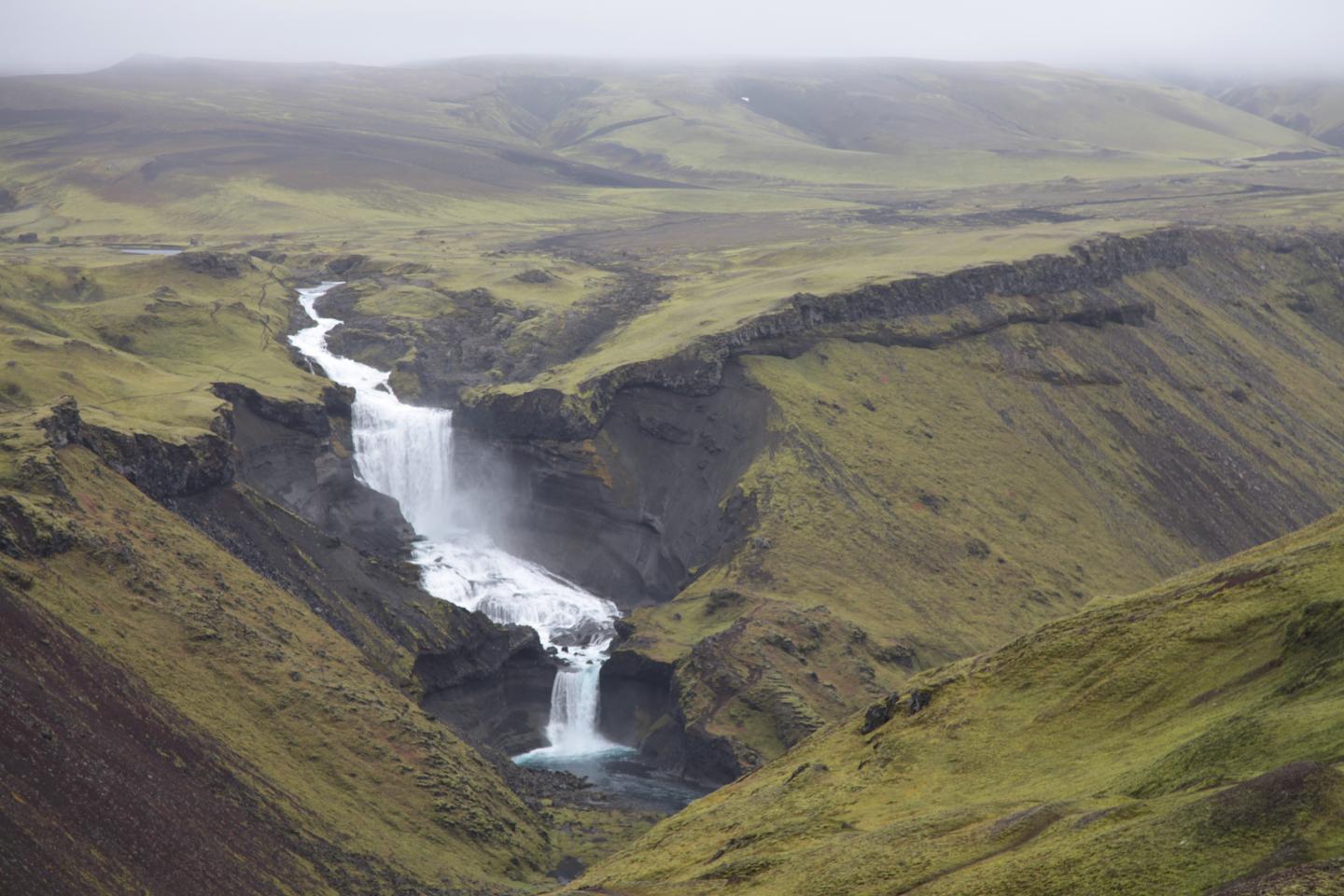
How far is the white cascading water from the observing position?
99.0 meters

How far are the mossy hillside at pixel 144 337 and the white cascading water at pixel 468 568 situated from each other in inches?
316

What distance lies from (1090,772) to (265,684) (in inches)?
1578

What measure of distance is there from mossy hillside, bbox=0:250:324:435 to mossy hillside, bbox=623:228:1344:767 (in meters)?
36.1

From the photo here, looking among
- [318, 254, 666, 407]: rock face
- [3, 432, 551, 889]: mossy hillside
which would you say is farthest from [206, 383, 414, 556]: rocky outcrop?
[3, 432, 551, 889]: mossy hillside

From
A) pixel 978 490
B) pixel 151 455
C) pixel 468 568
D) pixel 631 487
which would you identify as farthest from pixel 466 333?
pixel 151 455

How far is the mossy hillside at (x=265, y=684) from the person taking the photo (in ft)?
209

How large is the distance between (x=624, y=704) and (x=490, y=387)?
42.0m

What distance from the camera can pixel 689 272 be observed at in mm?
183625

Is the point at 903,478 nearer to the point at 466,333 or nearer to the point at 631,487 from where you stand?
the point at 631,487

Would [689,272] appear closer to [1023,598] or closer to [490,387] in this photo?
[490,387]

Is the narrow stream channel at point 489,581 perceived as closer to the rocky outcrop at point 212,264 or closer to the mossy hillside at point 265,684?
the mossy hillside at point 265,684

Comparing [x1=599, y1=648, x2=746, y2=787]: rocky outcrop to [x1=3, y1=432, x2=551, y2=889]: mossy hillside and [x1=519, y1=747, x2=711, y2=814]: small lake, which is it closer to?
[x1=519, y1=747, x2=711, y2=814]: small lake

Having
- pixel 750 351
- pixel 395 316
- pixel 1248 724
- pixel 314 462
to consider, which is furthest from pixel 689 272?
pixel 1248 724

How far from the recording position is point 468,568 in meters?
115
